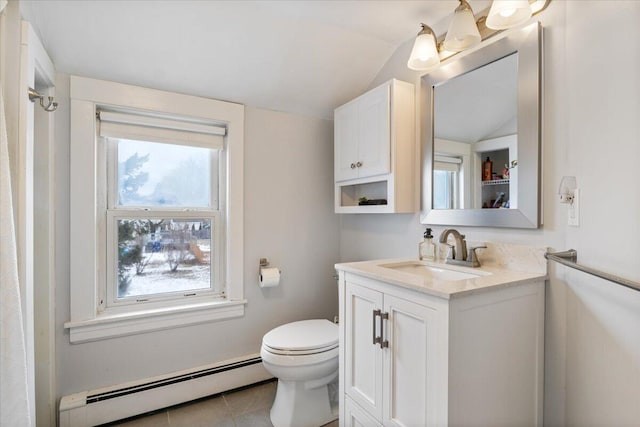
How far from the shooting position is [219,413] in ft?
5.95

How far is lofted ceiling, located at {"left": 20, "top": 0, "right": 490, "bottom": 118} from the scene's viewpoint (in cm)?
151

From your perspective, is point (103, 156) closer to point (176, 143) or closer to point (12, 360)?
point (176, 143)

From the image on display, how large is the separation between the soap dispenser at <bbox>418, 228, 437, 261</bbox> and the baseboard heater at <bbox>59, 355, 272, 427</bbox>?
4.30 ft

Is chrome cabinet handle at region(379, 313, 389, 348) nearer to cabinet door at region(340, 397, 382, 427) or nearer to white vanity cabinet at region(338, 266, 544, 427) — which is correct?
white vanity cabinet at region(338, 266, 544, 427)

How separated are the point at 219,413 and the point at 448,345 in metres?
1.50

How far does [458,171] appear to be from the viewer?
158 cm

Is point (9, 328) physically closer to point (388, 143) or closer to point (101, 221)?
point (101, 221)

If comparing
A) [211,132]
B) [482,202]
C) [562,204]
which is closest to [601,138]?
[562,204]

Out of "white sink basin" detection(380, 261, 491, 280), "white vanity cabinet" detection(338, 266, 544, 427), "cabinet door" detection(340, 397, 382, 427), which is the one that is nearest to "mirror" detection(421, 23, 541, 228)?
"white sink basin" detection(380, 261, 491, 280)

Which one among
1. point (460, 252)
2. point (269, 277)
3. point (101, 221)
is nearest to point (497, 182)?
point (460, 252)

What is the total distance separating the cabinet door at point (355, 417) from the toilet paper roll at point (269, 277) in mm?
903

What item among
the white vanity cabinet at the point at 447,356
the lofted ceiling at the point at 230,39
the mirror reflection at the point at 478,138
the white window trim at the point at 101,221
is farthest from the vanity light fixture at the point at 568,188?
the white window trim at the point at 101,221

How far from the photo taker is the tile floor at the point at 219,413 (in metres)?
1.73

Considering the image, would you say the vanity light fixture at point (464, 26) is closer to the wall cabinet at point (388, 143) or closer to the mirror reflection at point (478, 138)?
the mirror reflection at point (478, 138)
